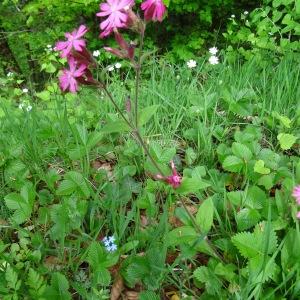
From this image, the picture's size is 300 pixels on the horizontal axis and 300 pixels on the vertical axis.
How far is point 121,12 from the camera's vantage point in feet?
3.17

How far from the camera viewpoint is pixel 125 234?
4.73 ft

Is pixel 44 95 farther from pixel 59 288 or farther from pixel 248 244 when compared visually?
pixel 248 244

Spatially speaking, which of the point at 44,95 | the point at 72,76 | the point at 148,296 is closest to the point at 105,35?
the point at 72,76

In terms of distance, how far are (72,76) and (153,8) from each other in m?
0.28

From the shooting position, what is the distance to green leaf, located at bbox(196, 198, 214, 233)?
1.23m

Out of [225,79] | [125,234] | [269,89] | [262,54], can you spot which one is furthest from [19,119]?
[262,54]

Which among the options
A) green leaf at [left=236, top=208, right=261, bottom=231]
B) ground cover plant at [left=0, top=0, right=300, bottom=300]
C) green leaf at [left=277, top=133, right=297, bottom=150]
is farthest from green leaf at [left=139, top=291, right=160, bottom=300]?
green leaf at [left=277, top=133, right=297, bottom=150]

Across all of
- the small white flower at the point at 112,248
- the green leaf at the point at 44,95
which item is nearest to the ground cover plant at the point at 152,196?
the small white flower at the point at 112,248

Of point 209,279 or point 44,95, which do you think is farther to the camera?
point 44,95

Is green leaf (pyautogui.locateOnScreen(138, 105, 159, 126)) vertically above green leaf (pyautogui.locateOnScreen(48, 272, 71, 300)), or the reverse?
green leaf (pyautogui.locateOnScreen(138, 105, 159, 126))

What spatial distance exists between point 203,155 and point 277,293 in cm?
74

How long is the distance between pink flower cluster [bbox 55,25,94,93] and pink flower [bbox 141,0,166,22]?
164 mm

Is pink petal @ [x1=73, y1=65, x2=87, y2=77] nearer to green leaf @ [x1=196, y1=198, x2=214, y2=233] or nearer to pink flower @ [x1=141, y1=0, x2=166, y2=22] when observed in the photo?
pink flower @ [x1=141, y1=0, x2=166, y2=22]

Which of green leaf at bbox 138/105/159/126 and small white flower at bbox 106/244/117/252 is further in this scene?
small white flower at bbox 106/244/117/252
